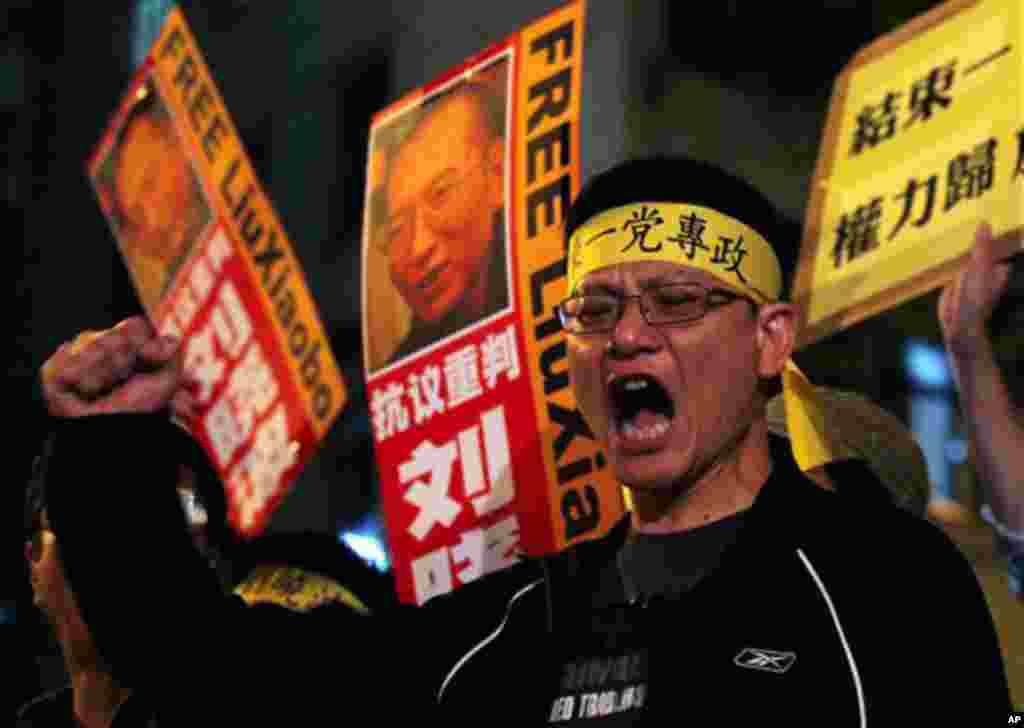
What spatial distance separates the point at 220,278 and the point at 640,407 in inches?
98.3

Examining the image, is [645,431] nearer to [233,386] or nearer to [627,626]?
[627,626]

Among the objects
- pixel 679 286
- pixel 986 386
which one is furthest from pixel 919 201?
pixel 679 286

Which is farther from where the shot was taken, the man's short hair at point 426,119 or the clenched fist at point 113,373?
the man's short hair at point 426,119

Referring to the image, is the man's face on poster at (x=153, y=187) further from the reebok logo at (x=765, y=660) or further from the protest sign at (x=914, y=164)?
the reebok logo at (x=765, y=660)

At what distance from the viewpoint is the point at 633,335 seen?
240 cm

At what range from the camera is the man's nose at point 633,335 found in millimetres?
2402

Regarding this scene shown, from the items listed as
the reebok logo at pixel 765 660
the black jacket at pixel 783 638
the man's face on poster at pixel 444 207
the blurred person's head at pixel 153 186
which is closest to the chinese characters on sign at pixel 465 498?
the man's face on poster at pixel 444 207

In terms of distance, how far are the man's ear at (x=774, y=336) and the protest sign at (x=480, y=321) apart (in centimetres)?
69

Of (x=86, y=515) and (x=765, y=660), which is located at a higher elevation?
(x=86, y=515)

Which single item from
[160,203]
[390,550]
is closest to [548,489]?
[390,550]

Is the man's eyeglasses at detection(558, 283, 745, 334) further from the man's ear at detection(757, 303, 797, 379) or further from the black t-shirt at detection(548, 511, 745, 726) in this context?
the black t-shirt at detection(548, 511, 745, 726)

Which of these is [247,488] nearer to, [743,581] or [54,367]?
[54,367]

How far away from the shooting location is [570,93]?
10.8 ft

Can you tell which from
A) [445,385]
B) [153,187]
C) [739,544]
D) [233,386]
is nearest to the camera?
[739,544]
